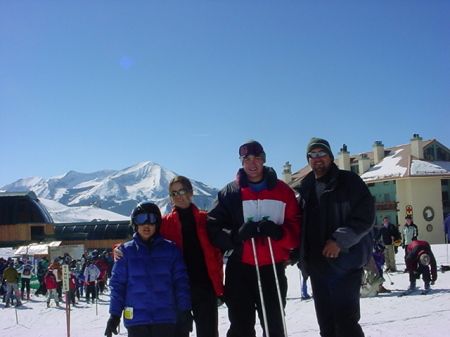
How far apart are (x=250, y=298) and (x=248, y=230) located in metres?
0.66

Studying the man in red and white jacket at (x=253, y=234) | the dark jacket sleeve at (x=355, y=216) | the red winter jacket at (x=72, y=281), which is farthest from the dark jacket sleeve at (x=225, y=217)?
the red winter jacket at (x=72, y=281)

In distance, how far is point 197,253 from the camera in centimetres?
450

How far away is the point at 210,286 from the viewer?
4418 mm

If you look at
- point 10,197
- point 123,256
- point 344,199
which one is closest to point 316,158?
point 344,199

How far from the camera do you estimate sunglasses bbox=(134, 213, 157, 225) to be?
14.0 ft

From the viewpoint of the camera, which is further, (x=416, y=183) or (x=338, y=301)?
(x=416, y=183)

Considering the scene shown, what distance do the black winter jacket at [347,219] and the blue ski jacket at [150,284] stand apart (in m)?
1.14

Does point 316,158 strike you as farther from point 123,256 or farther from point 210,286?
point 123,256

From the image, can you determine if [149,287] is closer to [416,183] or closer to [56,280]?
[56,280]

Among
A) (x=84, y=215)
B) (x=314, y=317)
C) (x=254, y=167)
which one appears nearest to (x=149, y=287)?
(x=254, y=167)

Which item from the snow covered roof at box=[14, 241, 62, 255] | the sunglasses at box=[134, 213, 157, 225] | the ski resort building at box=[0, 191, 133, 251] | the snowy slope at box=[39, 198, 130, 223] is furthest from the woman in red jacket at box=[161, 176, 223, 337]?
the snowy slope at box=[39, 198, 130, 223]

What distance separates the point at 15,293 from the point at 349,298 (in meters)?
15.2

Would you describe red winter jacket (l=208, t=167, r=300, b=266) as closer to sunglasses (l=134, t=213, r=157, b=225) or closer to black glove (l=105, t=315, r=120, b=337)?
sunglasses (l=134, t=213, r=157, b=225)

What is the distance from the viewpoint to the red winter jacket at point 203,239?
14.3ft
